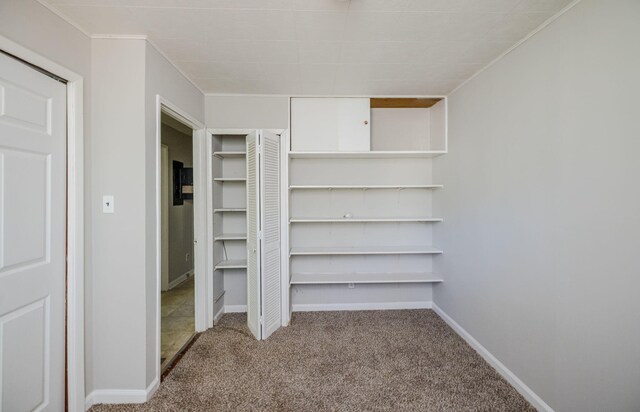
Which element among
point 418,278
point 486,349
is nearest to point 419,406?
point 486,349

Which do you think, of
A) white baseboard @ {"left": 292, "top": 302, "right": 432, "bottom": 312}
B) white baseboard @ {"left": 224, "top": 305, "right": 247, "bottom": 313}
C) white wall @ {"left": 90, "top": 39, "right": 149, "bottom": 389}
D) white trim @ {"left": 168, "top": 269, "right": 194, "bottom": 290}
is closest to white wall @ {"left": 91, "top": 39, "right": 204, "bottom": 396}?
white wall @ {"left": 90, "top": 39, "right": 149, "bottom": 389}

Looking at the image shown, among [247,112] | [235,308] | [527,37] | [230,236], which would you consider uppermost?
[527,37]

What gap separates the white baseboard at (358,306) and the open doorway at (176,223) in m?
1.33

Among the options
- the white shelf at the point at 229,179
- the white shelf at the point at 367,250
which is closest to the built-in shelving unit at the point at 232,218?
the white shelf at the point at 229,179

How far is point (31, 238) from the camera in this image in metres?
1.65

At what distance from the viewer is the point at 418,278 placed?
3.38 meters

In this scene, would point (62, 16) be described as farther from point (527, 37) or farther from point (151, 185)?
point (527, 37)

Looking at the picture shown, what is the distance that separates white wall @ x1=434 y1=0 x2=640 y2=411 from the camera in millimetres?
1415

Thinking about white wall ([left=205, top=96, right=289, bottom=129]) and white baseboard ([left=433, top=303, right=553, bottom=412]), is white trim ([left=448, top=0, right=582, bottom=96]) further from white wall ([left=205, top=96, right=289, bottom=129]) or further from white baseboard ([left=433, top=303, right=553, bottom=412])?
white baseboard ([left=433, top=303, right=553, bottom=412])

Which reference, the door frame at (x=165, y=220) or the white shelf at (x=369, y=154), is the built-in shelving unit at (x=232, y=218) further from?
the door frame at (x=165, y=220)

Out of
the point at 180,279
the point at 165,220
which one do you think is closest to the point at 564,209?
the point at 165,220

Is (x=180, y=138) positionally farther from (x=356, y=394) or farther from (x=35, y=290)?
(x=356, y=394)

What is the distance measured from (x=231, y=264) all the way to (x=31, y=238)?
1822 mm

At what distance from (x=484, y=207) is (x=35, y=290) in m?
3.18
